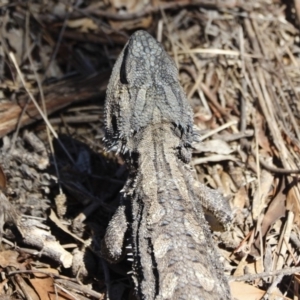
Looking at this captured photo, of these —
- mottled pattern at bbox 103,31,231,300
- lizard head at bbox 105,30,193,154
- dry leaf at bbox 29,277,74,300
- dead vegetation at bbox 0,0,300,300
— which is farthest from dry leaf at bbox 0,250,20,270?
lizard head at bbox 105,30,193,154

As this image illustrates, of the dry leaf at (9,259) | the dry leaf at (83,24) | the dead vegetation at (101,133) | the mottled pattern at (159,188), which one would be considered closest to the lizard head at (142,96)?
the mottled pattern at (159,188)

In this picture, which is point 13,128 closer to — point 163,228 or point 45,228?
point 45,228

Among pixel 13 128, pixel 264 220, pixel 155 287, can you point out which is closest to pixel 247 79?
pixel 264 220

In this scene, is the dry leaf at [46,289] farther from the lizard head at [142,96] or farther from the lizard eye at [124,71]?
the lizard eye at [124,71]

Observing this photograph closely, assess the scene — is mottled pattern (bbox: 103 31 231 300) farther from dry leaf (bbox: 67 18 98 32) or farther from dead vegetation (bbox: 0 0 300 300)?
dry leaf (bbox: 67 18 98 32)

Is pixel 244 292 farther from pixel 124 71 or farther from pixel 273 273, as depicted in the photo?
pixel 124 71
